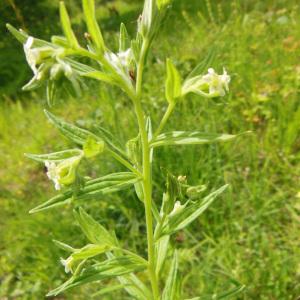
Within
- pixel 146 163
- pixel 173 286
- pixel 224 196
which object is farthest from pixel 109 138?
pixel 224 196

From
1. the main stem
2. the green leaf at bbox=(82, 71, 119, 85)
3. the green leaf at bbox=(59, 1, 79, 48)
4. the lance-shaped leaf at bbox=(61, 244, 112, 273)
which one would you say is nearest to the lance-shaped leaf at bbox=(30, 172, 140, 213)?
the main stem

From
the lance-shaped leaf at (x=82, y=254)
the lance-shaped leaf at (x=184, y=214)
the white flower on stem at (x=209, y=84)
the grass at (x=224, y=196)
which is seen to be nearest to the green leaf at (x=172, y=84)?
the white flower on stem at (x=209, y=84)

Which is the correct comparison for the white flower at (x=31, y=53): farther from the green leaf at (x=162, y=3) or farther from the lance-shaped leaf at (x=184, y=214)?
the lance-shaped leaf at (x=184, y=214)

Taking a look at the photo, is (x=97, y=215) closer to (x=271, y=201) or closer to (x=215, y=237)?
(x=215, y=237)

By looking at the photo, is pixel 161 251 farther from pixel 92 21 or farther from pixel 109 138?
pixel 92 21

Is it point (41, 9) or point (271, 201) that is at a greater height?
point (41, 9)

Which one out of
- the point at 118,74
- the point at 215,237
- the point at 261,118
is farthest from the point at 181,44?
the point at 118,74
